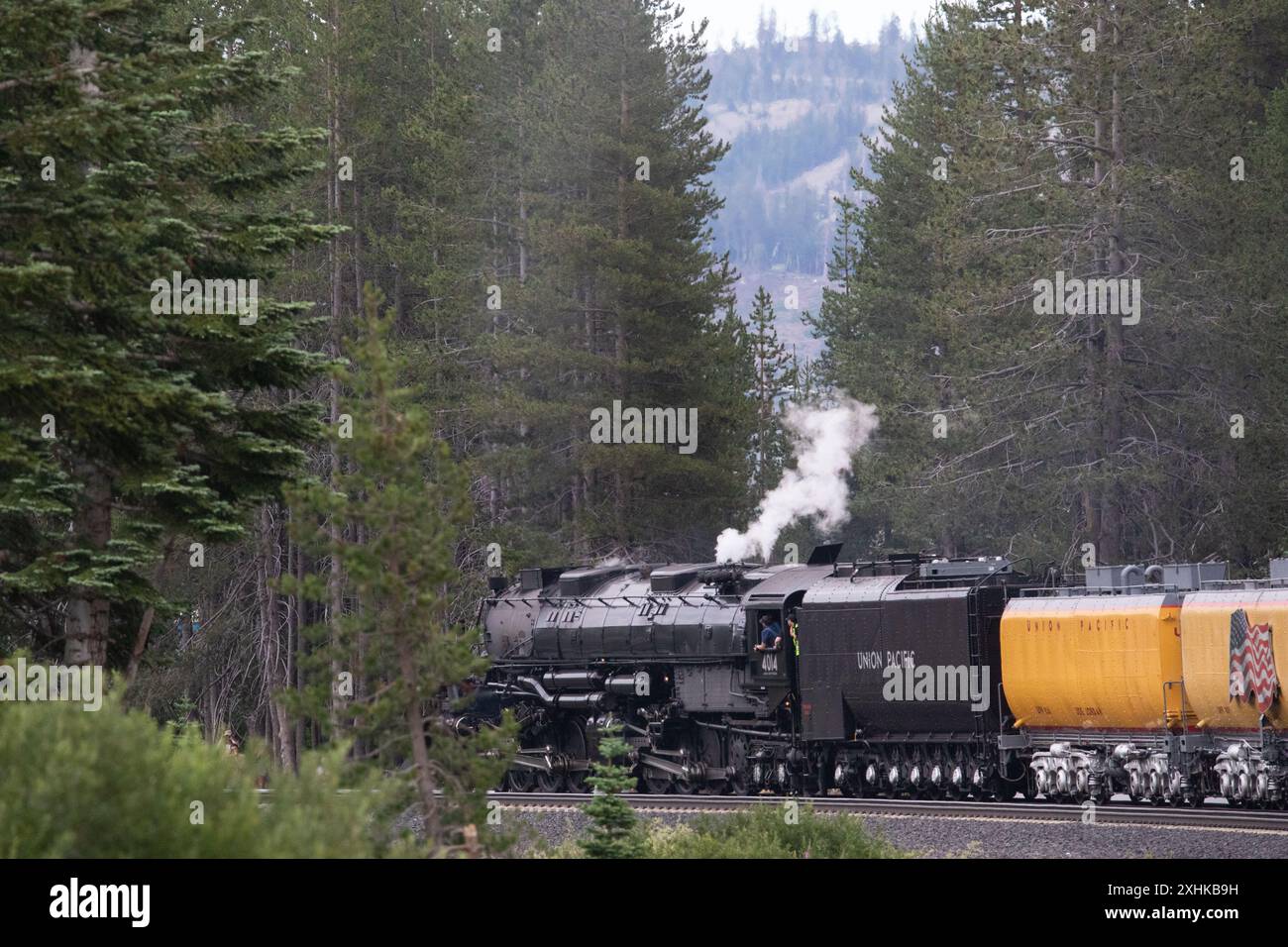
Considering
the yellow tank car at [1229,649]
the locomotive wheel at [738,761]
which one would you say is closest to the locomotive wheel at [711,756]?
the locomotive wheel at [738,761]

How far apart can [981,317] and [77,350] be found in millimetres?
Answer: 29074

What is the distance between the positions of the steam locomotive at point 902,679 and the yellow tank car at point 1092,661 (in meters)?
0.03

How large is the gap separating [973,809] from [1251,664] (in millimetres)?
4476

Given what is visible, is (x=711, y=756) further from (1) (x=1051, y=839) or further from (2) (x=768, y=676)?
(1) (x=1051, y=839)

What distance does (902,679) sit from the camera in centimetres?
2794

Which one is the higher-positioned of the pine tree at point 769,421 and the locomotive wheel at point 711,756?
the pine tree at point 769,421

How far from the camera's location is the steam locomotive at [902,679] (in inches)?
961

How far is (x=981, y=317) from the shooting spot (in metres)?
42.8

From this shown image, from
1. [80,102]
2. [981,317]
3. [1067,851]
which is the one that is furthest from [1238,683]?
[981,317]

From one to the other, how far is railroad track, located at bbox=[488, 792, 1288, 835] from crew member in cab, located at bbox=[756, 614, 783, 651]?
264cm

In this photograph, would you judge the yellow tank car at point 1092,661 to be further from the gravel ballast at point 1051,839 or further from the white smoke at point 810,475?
the white smoke at point 810,475

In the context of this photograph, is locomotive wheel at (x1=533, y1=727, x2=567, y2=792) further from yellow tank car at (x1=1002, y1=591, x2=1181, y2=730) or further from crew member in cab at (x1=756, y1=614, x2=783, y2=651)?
yellow tank car at (x1=1002, y1=591, x2=1181, y2=730)
